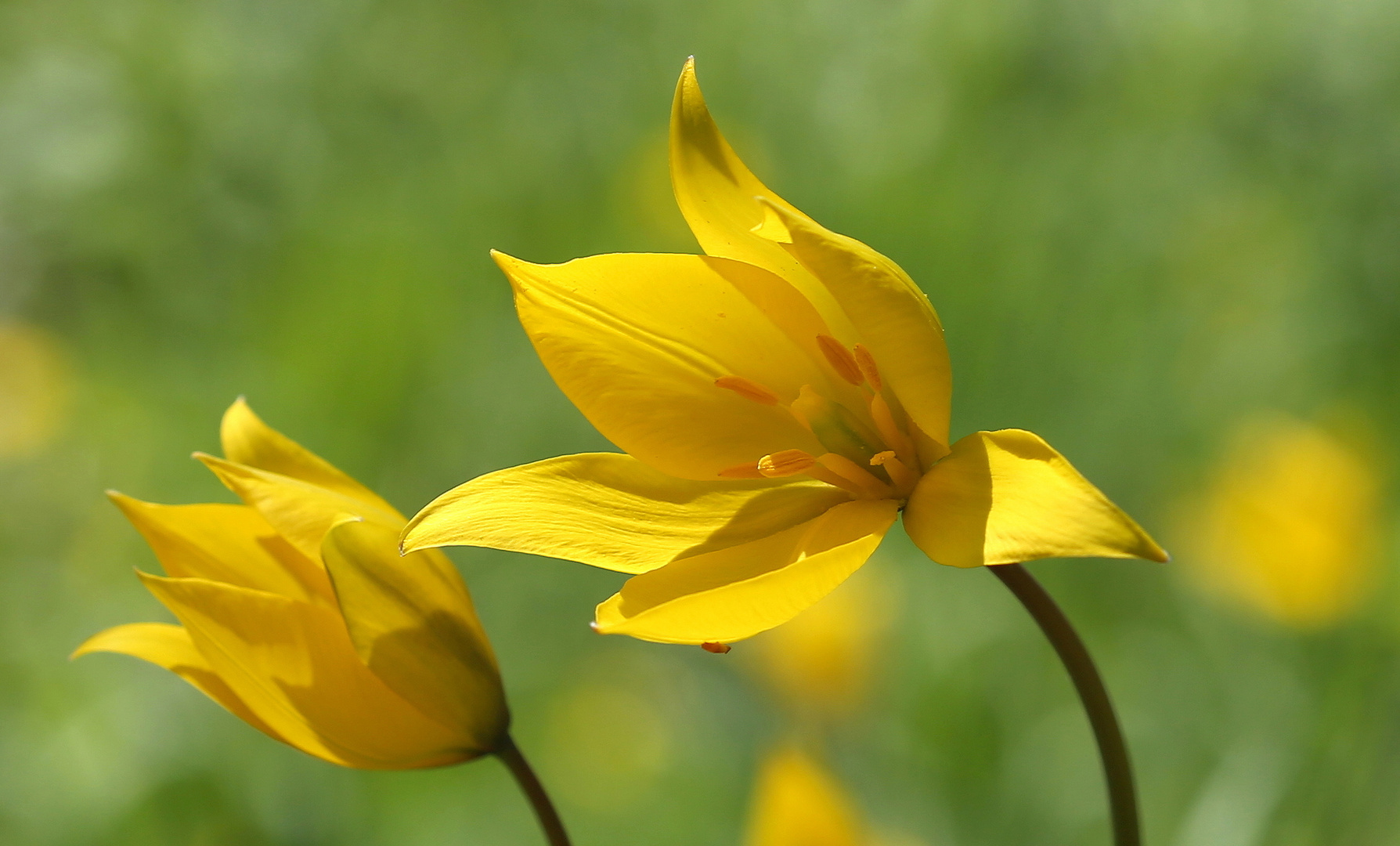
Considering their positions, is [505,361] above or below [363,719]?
below

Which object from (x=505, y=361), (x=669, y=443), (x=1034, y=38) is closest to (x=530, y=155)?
(x=505, y=361)

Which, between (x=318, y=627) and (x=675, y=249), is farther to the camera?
(x=675, y=249)

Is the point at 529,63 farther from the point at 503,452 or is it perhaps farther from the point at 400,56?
the point at 503,452

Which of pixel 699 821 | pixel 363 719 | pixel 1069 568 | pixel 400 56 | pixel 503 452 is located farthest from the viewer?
pixel 400 56

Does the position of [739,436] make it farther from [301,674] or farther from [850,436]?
[301,674]

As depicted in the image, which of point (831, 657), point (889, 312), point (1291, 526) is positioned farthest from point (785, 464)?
point (1291, 526)

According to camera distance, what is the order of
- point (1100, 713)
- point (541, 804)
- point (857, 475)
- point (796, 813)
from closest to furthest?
point (1100, 713) → point (541, 804) → point (857, 475) → point (796, 813)

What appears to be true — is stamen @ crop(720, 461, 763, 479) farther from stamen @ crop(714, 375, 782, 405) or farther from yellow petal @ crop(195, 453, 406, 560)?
yellow petal @ crop(195, 453, 406, 560)
